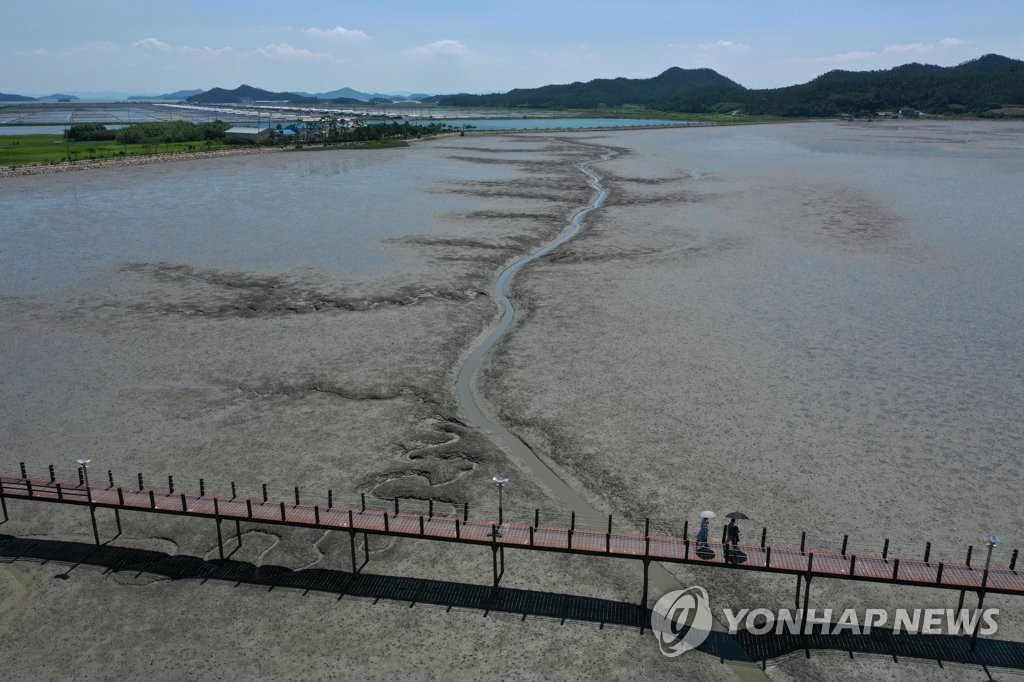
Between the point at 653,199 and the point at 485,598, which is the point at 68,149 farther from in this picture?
the point at 485,598

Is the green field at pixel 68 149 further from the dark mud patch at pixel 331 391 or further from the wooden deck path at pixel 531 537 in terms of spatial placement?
the wooden deck path at pixel 531 537

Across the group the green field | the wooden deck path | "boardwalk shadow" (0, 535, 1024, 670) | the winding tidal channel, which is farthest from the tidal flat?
the green field

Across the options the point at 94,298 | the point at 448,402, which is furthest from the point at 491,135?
the point at 448,402

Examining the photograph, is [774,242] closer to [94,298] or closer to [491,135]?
[94,298]

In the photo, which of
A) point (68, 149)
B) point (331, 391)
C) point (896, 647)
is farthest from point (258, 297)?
point (68, 149)

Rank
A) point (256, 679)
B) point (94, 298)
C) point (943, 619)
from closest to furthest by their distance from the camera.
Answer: point (256, 679) < point (943, 619) < point (94, 298)

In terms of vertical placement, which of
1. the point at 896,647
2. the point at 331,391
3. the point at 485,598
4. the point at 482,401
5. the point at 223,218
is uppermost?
the point at 223,218
